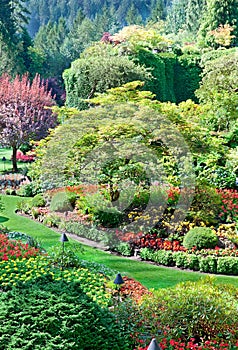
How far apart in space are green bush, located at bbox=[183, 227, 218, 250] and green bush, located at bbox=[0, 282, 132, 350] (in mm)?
4603

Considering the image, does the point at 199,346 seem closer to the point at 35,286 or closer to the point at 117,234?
the point at 35,286

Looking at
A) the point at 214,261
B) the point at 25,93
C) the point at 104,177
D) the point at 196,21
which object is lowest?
the point at 214,261

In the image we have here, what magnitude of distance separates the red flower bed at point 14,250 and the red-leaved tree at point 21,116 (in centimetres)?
967

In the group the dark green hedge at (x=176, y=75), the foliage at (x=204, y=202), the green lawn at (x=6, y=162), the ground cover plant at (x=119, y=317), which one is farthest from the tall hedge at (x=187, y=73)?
the ground cover plant at (x=119, y=317)

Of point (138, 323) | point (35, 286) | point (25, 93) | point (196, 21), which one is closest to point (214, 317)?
point (138, 323)

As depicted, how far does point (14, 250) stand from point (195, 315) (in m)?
4.17

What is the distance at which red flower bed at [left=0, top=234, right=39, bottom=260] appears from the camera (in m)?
8.91

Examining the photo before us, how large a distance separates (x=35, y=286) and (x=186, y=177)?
5913 mm

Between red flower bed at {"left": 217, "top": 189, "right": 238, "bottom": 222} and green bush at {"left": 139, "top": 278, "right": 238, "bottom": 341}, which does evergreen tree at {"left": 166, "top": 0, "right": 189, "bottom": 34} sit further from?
green bush at {"left": 139, "top": 278, "right": 238, "bottom": 341}

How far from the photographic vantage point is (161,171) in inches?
449

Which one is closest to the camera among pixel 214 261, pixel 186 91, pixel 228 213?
pixel 214 261

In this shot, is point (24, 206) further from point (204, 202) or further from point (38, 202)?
point (204, 202)

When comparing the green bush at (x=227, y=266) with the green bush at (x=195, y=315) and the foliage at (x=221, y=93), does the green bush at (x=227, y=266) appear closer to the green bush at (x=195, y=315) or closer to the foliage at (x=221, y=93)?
the green bush at (x=195, y=315)

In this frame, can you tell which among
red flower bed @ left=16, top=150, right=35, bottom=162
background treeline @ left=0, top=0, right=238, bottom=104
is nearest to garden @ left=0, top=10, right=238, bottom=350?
red flower bed @ left=16, top=150, right=35, bottom=162
